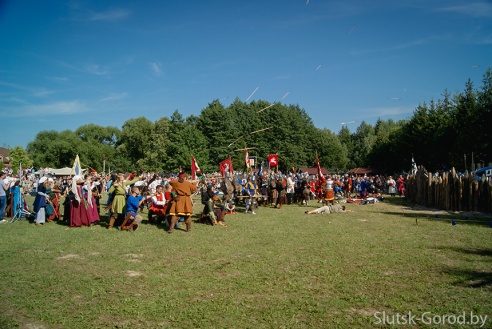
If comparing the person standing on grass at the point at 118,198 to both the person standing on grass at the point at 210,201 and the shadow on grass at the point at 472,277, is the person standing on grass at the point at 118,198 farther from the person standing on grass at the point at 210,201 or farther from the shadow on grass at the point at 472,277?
the shadow on grass at the point at 472,277

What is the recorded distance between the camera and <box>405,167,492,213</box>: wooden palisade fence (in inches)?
668

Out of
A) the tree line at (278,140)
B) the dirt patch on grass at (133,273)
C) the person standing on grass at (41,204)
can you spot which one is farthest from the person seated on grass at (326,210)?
the person standing on grass at (41,204)

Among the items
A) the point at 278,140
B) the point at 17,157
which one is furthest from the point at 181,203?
the point at 17,157

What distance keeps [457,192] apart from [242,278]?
16.4 meters

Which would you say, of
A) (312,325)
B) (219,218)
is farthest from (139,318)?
(219,218)

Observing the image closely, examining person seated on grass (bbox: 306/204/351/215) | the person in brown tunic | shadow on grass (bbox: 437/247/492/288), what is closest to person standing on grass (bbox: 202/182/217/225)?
the person in brown tunic

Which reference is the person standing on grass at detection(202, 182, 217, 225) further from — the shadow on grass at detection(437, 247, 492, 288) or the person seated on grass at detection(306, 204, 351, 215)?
the shadow on grass at detection(437, 247, 492, 288)

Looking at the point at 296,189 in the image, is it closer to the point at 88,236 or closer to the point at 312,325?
the point at 88,236

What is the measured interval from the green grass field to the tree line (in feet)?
27.6

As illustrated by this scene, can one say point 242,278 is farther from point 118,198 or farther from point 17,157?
point 17,157

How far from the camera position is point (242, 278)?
260 inches

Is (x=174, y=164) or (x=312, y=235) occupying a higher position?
(x=174, y=164)

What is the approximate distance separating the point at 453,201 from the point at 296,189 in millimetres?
9145

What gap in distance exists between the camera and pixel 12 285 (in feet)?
20.2
